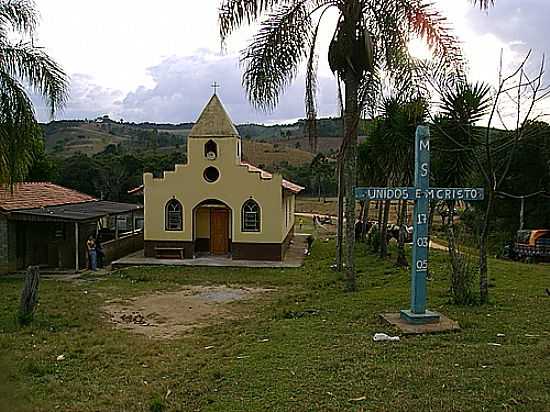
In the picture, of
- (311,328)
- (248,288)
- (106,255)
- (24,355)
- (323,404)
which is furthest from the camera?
(106,255)

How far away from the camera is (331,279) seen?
679 inches

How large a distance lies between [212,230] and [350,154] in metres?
12.2

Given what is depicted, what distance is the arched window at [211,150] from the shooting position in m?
22.5

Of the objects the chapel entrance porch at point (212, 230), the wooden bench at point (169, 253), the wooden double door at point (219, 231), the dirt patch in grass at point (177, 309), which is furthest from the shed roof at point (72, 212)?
the dirt patch in grass at point (177, 309)

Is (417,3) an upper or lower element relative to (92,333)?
upper

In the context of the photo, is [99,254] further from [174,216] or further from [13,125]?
[13,125]

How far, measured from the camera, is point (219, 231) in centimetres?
2453

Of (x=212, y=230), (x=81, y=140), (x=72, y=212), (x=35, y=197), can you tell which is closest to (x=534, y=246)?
(x=212, y=230)

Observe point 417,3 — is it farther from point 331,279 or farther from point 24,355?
point 24,355

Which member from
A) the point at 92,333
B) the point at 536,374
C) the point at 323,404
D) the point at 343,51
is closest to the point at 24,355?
the point at 92,333

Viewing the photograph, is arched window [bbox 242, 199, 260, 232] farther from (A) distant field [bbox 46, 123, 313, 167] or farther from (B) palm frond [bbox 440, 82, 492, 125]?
(A) distant field [bbox 46, 123, 313, 167]

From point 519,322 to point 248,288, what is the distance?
30.8 ft

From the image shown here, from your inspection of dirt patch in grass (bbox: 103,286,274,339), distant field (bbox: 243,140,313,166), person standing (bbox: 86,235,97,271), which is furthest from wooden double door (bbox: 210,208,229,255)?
distant field (bbox: 243,140,313,166)

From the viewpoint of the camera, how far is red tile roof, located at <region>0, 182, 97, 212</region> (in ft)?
66.6
